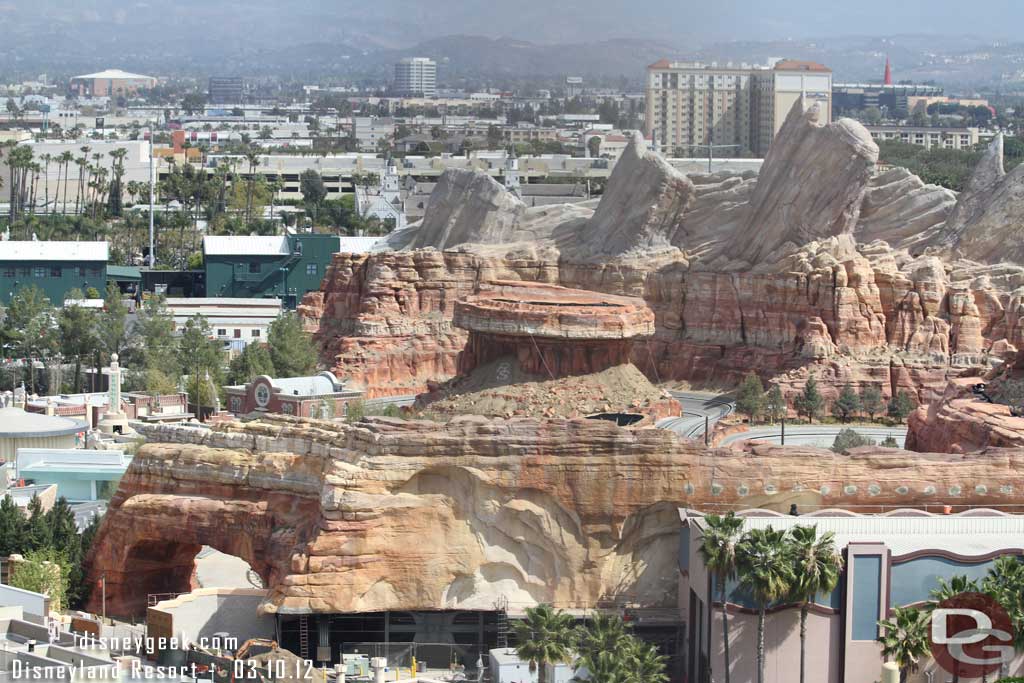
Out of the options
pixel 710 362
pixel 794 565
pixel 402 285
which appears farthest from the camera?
pixel 402 285

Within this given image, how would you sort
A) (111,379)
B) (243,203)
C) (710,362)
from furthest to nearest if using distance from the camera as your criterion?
(243,203) < (710,362) < (111,379)

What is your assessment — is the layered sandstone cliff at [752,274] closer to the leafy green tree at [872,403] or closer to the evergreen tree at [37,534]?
the leafy green tree at [872,403]

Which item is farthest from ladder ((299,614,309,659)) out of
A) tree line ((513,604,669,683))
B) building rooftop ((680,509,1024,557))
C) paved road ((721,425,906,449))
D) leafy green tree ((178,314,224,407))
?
leafy green tree ((178,314,224,407))

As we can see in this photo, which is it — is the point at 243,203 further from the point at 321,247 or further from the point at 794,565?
the point at 794,565

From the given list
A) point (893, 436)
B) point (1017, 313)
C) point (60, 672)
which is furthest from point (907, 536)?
point (1017, 313)

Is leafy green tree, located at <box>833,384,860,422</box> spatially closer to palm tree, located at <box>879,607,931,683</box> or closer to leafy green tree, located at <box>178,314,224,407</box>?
leafy green tree, located at <box>178,314,224,407</box>

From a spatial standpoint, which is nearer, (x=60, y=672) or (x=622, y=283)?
(x=60, y=672)
